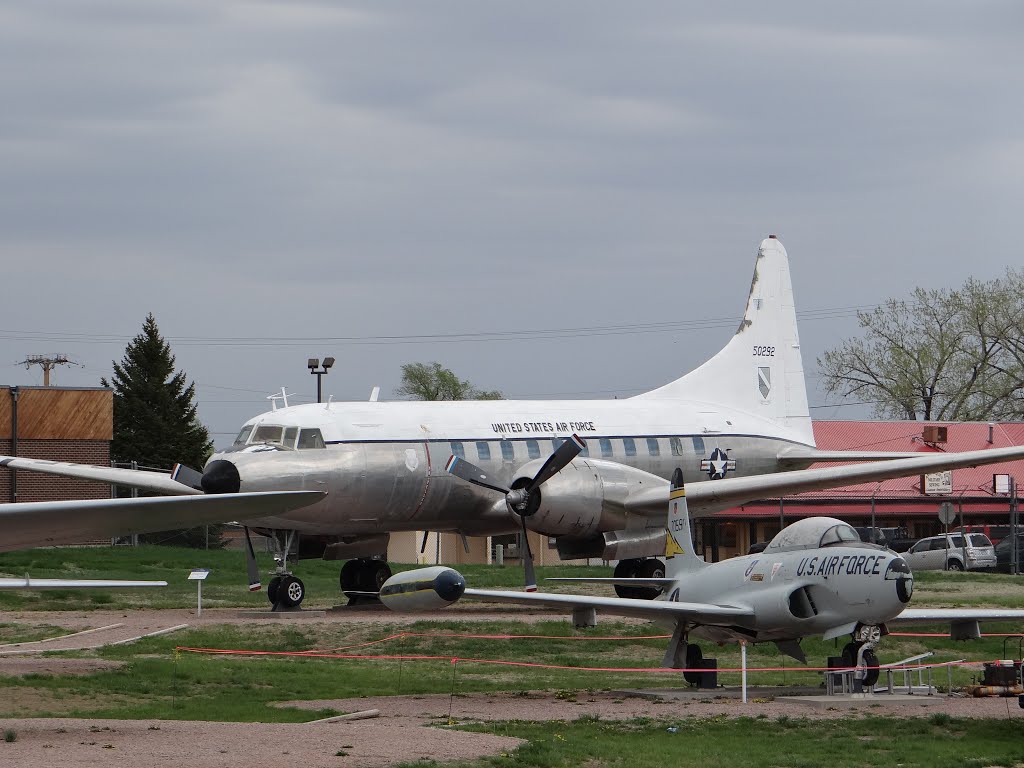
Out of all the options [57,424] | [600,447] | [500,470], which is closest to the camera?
[500,470]

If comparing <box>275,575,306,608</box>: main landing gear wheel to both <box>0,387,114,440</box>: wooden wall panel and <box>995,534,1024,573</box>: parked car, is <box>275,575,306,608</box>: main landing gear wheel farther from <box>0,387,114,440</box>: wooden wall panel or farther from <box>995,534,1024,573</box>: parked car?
<box>0,387,114,440</box>: wooden wall panel

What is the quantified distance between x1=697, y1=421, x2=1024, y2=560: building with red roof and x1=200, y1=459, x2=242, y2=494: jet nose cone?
2682cm

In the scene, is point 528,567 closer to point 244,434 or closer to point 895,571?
point 244,434

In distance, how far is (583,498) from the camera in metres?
27.8

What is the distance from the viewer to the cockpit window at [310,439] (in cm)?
2617

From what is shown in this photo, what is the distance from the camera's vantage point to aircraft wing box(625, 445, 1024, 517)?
28062 millimetres

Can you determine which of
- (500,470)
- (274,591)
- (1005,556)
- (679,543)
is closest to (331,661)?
(679,543)

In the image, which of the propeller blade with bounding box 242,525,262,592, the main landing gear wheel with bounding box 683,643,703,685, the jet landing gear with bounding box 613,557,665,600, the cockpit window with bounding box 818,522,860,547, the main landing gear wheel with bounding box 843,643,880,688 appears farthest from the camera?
the jet landing gear with bounding box 613,557,665,600

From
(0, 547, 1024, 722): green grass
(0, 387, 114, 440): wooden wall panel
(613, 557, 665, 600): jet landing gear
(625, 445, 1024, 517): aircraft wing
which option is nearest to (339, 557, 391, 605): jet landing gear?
(0, 547, 1024, 722): green grass

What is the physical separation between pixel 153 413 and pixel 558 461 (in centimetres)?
4299

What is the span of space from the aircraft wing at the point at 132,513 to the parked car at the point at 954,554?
3494 cm

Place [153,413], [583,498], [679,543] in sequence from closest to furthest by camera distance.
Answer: [679,543] → [583,498] → [153,413]

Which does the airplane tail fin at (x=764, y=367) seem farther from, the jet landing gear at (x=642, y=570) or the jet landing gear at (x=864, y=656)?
the jet landing gear at (x=864, y=656)

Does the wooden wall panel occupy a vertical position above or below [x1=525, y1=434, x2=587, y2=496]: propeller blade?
above
